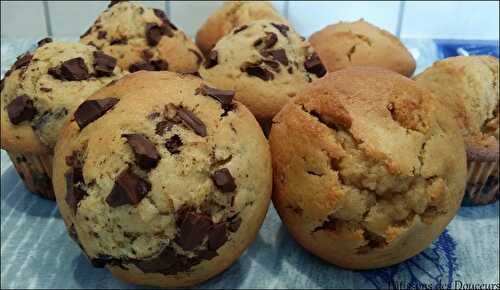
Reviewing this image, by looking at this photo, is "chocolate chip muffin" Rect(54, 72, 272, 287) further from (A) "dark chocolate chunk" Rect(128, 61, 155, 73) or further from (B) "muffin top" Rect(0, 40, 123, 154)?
(A) "dark chocolate chunk" Rect(128, 61, 155, 73)

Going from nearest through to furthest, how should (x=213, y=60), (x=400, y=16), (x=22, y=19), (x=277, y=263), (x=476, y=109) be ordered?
(x=277, y=263)
(x=476, y=109)
(x=213, y=60)
(x=22, y=19)
(x=400, y=16)

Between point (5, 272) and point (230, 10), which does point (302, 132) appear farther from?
point (230, 10)

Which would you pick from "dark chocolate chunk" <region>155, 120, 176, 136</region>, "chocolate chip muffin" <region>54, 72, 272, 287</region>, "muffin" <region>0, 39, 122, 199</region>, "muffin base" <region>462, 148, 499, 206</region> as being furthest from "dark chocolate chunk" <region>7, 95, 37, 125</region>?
"muffin base" <region>462, 148, 499, 206</region>

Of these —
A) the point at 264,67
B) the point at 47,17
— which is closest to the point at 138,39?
the point at 264,67

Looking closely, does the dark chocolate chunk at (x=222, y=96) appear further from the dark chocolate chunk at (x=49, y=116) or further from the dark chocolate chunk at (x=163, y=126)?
the dark chocolate chunk at (x=49, y=116)

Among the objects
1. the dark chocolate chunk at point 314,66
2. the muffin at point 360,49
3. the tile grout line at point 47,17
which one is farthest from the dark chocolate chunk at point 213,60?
the tile grout line at point 47,17

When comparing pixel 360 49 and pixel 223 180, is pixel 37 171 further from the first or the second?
pixel 360 49
